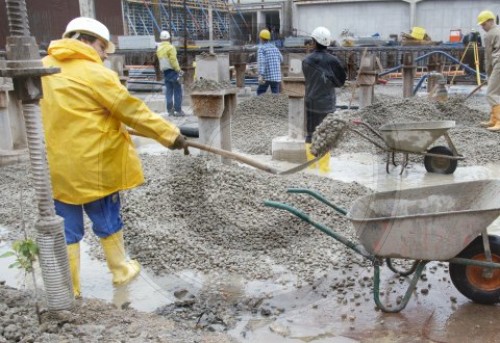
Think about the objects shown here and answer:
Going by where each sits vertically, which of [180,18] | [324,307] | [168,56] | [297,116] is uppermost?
[180,18]

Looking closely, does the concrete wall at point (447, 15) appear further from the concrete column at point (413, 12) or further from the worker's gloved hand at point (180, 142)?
the worker's gloved hand at point (180, 142)

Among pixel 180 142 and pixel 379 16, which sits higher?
pixel 379 16

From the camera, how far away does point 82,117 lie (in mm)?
3080

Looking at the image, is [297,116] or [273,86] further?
[273,86]

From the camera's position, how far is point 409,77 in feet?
40.3

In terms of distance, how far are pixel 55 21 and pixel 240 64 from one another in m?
11.1

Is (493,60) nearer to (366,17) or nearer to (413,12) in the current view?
(413,12)

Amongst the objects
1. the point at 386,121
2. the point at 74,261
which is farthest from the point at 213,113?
the point at 74,261

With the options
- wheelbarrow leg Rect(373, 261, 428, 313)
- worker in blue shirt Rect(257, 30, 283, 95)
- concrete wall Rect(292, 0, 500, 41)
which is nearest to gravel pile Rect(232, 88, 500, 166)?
worker in blue shirt Rect(257, 30, 283, 95)

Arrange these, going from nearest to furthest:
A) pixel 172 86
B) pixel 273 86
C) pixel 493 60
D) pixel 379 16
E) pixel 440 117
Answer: pixel 493 60, pixel 440 117, pixel 273 86, pixel 172 86, pixel 379 16

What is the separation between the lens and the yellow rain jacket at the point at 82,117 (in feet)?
10.0

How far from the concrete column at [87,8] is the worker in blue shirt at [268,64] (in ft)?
46.2

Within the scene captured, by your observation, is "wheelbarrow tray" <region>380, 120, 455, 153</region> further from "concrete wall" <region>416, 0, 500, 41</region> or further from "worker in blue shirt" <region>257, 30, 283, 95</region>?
"concrete wall" <region>416, 0, 500, 41</region>

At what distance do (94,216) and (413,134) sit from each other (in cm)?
419
